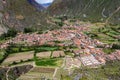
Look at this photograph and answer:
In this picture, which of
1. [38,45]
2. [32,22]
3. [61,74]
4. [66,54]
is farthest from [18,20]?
[61,74]

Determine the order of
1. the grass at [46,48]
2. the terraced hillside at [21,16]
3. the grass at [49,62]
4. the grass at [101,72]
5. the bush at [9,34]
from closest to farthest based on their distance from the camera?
1. the grass at [101,72]
2. the grass at [49,62]
3. the grass at [46,48]
4. the bush at [9,34]
5. the terraced hillside at [21,16]

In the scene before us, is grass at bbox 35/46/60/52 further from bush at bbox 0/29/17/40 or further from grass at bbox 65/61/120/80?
bush at bbox 0/29/17/40

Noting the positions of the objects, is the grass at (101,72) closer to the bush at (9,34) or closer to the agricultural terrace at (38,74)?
the agricultural terrace at (38,74)

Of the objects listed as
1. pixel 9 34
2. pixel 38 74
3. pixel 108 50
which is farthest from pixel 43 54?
pixel 9 34

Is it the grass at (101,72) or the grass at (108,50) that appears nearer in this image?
the grass at (101,72)

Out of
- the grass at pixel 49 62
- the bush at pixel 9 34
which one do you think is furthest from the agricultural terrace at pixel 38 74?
the bush at pixel 9 34

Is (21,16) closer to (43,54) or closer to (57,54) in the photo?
(43,54)

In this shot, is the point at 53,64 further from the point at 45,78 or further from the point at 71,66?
the point at 45,78

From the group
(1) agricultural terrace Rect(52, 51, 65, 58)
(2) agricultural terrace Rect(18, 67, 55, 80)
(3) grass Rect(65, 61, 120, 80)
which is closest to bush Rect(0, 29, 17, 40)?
(1) agricultural terrace Rect(52, 51, 65, 58)
